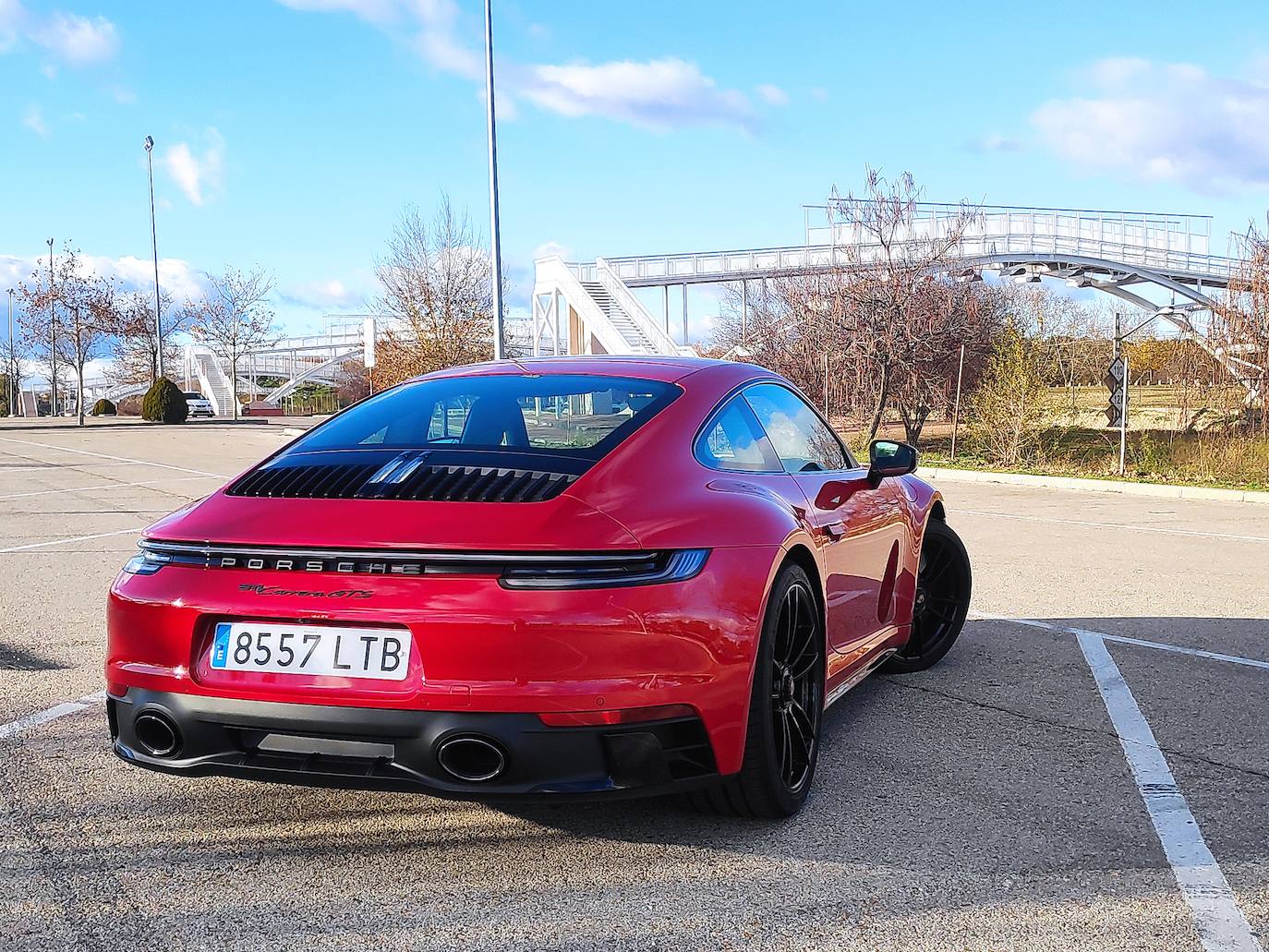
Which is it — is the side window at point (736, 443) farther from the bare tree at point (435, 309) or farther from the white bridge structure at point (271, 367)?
the white bridge structure at point (271, 367)

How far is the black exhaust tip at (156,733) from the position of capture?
3174 millimetres

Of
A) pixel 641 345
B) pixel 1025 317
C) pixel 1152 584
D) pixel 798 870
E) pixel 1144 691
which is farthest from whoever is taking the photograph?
pixel 641 345

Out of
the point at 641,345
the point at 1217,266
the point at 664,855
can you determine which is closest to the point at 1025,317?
the point at 641,345


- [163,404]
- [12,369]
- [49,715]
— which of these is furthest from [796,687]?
[12,369]

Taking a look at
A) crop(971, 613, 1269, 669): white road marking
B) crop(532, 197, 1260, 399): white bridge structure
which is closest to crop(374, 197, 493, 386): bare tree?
crop(532, 197, 1260, 399): white bridge structure

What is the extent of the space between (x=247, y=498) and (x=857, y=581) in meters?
2.20

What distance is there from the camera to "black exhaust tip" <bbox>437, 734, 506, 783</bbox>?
2.94 m

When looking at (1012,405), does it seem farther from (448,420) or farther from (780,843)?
(780,843)

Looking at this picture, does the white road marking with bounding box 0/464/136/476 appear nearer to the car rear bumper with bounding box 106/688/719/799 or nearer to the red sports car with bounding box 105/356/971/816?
the red sports car with bounding box 105/356/971/816

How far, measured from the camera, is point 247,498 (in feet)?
11.1

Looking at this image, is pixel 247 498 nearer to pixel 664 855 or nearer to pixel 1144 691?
pixel 664 855

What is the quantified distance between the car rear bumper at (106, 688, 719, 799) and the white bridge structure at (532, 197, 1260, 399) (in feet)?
99.1

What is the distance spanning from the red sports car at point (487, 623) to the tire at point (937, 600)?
206 centimetres

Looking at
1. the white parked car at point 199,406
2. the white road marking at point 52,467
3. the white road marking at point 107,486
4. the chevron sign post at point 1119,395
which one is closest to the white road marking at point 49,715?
the white road marking at point 107,486
